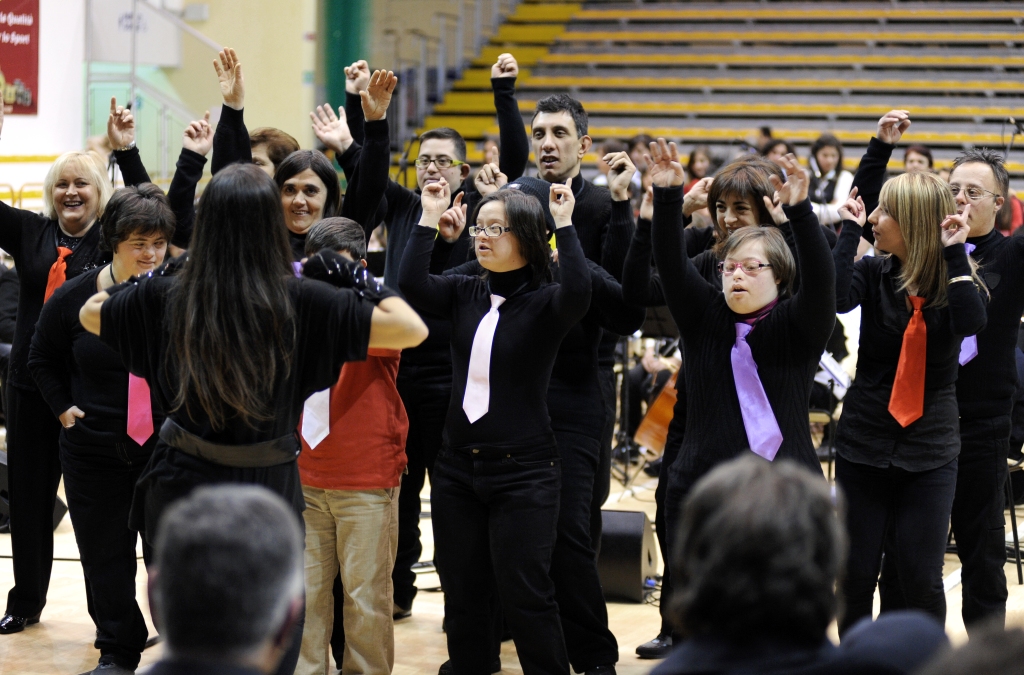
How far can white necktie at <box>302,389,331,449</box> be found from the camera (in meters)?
3.40

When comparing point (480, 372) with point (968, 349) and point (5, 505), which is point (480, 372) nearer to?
point (968, 349)

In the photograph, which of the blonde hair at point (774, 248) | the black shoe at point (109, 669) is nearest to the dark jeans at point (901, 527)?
the blonde hair at point (774, 248)

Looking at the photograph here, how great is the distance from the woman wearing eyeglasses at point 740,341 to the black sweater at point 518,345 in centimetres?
26

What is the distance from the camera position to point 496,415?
3203 mm

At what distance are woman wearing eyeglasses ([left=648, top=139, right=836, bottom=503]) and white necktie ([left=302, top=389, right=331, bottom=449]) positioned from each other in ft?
3.32

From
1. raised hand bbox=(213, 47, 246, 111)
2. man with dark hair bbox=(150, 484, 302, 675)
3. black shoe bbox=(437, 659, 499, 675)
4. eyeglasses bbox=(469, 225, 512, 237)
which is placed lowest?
black shoe bbox=(437, 659, 499, 675)

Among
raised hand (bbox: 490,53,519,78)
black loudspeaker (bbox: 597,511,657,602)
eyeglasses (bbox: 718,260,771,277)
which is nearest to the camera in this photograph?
eyeglasses (bbox: 718,260,771,277)

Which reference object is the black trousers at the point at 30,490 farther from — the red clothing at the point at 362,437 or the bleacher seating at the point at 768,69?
the bleacher seating at the point at 768,69

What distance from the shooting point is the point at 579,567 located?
3500mm

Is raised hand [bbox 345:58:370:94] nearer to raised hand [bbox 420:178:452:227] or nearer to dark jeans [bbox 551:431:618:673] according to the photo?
raised hand [bbox 420:178:452:227]

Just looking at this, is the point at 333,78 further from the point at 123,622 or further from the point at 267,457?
the point at 267,457

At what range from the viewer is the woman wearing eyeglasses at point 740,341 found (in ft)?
10.2

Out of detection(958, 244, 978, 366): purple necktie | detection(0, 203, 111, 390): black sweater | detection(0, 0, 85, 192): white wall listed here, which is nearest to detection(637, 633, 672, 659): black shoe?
detection(958, 244, 978, 366): purple necktie

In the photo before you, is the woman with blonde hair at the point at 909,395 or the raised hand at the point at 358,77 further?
the raised hand at the point at 358,77
